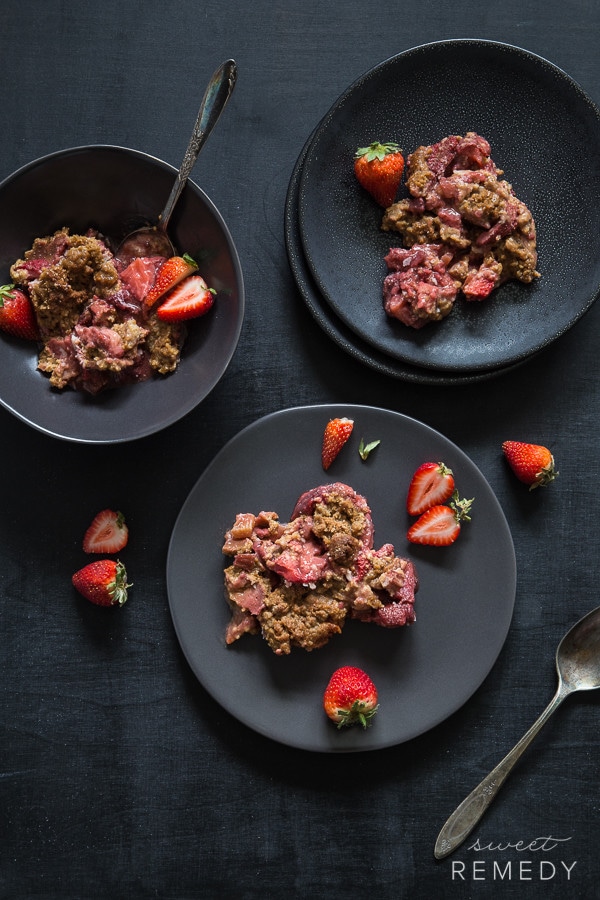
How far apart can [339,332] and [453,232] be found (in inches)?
17.8

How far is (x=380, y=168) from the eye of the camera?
2.30 metres

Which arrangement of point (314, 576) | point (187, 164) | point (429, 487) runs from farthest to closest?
point (429, 487) → point (314, 576) → point (187, 164)

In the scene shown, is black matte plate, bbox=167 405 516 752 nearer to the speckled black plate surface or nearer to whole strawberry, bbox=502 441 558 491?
whole strawberry, bbox=502 441 558 491

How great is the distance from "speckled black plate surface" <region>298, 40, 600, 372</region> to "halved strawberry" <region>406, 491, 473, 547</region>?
0.41 m

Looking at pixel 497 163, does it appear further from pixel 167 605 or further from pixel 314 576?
pixel 167 605

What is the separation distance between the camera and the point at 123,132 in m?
2.42

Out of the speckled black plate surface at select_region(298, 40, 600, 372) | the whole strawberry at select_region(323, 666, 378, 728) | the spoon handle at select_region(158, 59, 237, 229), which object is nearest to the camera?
the spoon handle at select_region(158, 59, 237, 229)

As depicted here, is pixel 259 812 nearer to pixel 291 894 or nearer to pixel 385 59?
pixel 291 894

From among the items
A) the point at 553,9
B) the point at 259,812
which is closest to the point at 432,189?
the point at 553,9

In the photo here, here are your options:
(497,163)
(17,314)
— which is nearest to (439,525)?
(497,163)

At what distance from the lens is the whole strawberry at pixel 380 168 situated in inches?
90.6

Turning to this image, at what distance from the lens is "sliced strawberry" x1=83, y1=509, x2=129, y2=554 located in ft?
7.72

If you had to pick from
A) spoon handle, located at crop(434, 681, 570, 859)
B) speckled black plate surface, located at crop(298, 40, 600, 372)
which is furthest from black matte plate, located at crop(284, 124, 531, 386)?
spoon handle, located at crop(434, 681, 570, 859)

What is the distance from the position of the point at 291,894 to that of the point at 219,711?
0.59 meters
